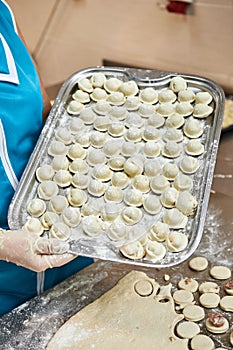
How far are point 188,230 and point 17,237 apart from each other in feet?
1.30

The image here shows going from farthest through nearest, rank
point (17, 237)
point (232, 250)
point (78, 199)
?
1. point (232, 250)
2. point (78, 199)
3. point (17, 237)

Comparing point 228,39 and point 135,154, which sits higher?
point 135,154

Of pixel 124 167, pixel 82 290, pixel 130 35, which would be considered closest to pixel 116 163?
pixel 124 167

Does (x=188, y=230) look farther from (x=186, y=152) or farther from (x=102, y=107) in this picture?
(x=102, y=107)

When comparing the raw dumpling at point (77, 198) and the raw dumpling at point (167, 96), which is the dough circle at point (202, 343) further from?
the raw dumpling at point (167, 96)

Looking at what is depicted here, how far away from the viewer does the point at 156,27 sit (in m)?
2.66

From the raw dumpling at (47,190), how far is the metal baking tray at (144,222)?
25mm

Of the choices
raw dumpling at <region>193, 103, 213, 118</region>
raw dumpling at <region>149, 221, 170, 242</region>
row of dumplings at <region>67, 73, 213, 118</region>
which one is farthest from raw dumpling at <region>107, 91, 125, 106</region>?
raw dumpling at <region>149, 221, 170, 242</region>

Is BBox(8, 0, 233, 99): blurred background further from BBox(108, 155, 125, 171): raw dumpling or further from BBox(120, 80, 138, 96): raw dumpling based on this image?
BBox(108, 155, 125, 171): raw dumpling

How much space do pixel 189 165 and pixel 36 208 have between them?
393 millimetres

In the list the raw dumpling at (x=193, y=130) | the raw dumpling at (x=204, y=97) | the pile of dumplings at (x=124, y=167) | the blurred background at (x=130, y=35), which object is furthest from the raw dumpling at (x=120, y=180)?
the blurred background at (x=130, y=35)

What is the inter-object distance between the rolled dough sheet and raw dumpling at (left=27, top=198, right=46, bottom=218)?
0.91 ft

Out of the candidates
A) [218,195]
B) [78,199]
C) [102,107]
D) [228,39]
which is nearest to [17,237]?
[78,199]

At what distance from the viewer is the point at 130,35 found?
9.12ft
